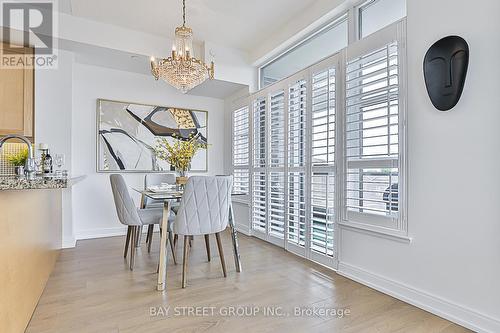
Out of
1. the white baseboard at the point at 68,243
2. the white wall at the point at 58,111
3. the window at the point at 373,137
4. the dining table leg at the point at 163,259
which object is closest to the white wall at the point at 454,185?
the window at the point at 373,137

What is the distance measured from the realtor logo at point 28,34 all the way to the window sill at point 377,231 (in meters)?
3.99

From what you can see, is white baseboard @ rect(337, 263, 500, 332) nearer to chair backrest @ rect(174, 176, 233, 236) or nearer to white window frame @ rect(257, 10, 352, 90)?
chair backrest @ rect(174, 176, 233, 236)

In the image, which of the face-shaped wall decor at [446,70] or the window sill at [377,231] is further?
the window sill at [377,231]

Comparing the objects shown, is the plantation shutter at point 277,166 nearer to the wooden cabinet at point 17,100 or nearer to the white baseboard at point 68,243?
the white baseboard at point 68,243

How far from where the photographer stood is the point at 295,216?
364 centimetres

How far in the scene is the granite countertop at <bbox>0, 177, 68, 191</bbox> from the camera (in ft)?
4.50

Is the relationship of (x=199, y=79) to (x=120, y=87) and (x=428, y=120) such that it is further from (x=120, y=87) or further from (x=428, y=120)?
(x=428, y=120)

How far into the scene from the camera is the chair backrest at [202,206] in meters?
2.56

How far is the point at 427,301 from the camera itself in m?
2.18

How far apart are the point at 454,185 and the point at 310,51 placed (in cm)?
236

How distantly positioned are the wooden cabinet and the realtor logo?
0.15 feet

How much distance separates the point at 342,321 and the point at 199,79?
268 centimetres

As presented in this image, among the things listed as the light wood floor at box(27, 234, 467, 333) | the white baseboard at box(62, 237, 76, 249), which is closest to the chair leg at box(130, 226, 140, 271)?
the light wood floor at box(27, 234, 467, 333)

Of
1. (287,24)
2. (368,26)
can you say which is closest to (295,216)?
(368,26)
